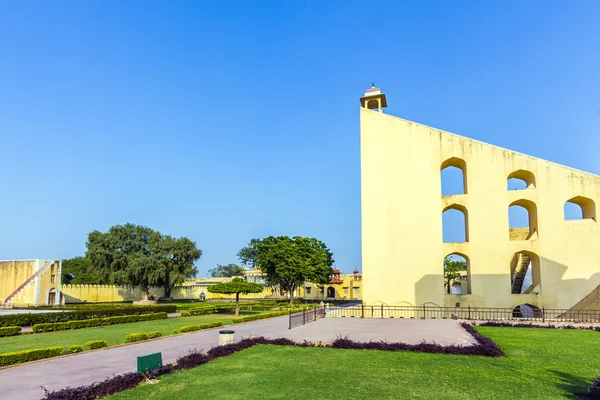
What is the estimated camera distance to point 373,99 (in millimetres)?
28094

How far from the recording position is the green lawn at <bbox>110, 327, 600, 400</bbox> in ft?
23.1

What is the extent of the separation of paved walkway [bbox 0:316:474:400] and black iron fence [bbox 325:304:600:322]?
4.82m

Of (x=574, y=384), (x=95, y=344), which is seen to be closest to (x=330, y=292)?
(x=95, y=344)

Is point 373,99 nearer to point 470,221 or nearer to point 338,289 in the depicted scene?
point 470,221

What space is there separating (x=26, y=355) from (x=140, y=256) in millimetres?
34150

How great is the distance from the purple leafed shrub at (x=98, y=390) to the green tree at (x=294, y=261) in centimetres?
3145

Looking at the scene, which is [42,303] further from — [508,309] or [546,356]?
[546,356]

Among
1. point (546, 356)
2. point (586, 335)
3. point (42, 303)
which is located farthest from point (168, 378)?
point (42, 303)

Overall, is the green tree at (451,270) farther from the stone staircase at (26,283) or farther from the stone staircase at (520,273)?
the stone staircase at (26,283)

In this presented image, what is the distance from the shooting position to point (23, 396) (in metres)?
7.25

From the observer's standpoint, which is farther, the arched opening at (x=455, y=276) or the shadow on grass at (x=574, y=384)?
the arched opening at (x=455, y=276)

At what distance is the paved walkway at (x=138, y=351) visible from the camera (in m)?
8.29

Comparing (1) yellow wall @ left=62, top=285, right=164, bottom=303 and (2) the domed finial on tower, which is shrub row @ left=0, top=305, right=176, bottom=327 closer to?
(2) the domed finial on tower

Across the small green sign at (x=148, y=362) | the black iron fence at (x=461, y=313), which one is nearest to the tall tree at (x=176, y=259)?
the black iron fence at (x=461, y=313)
